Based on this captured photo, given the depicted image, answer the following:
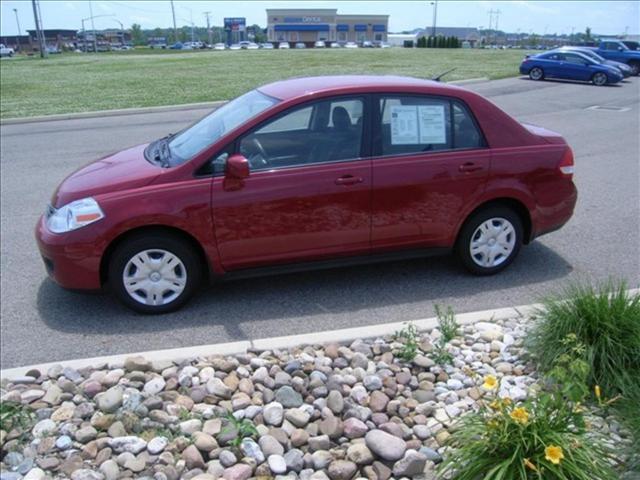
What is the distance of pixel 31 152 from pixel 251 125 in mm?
8204

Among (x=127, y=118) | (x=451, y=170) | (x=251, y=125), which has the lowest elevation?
(x=127, y=118)

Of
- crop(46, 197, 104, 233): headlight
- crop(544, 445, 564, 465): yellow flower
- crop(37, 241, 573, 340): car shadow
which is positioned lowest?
crop(37, 241, 573, 340): car shadow

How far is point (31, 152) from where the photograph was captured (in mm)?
11258

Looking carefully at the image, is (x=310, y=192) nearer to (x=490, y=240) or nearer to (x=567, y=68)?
(x=490, y=240)

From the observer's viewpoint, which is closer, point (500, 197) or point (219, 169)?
point (219, 169)

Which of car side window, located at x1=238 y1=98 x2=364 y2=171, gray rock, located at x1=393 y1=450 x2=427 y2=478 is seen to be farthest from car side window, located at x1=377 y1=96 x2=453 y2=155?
gray rock, located at x1=393 y1=450 x2=427 y2=478

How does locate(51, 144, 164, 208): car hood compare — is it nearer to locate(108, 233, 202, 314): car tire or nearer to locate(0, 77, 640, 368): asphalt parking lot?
locate(108, 233, 202, 314): car tire

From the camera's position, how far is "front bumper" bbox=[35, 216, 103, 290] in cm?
448

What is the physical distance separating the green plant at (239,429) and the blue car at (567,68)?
86.7 feet

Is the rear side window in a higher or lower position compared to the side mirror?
higher

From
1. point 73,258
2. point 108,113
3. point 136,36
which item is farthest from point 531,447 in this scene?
point 136,36

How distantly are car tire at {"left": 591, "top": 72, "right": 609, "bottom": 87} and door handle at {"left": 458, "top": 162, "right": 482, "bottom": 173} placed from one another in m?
23.7

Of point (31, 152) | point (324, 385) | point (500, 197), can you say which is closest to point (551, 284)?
point (500, 197)

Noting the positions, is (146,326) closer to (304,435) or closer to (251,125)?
(251,125)
